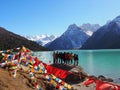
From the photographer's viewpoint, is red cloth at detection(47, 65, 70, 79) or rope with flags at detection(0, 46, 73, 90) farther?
red cloth at detection(47, 65, 70, 79)

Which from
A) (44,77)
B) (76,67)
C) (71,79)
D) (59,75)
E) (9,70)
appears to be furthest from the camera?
(76,67)

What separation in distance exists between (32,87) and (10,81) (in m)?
1.48

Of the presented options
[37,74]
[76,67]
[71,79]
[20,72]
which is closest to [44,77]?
[37,74]

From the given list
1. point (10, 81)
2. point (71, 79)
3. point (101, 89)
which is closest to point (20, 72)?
point (10, 81)

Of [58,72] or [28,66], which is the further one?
[58,72]

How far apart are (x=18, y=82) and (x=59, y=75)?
478 cm

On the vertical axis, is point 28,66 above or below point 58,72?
above

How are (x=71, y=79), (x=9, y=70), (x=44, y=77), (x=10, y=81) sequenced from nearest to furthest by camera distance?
(x=10, y=81) → (x=9, y=70) → (x=44, y=77) → (x=71, y=79)

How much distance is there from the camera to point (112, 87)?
41.8 ft

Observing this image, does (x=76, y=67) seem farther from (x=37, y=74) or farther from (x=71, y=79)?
(x=37, y=74)

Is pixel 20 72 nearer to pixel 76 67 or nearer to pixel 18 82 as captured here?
pixel 18 82

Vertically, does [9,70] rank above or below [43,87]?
above

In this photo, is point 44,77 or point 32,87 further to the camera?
point 44,77

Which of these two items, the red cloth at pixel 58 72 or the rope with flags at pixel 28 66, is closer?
the rope with flags at pixel 28 66
